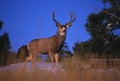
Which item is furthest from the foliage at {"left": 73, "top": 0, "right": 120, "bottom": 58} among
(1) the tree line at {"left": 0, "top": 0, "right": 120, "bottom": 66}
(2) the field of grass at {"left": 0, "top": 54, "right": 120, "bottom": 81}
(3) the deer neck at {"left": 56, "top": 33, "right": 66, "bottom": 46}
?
(2) the field of grass at {"left": 0, "top": 54, "right": 120, "bottom": 81}

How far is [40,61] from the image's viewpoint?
1216cm

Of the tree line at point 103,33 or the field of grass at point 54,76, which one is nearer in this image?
the field of grass at point 54,76

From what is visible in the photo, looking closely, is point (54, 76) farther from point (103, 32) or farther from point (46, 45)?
point (103, 32)

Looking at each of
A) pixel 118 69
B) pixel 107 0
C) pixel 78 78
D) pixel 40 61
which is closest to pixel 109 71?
pixel 118 69

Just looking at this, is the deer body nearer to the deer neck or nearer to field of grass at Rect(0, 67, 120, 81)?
the deer neck

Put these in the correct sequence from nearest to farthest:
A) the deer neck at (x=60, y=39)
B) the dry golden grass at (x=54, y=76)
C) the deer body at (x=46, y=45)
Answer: the dry golden grass at (x=54, y=76), the deer body at (x=46, y=45), the deer neck at (x=60, y=39)

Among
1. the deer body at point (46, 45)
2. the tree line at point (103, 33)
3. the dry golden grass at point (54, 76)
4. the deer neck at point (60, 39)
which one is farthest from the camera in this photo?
the tree line at point (103, 33)

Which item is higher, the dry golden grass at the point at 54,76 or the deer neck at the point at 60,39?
the deer neck at the point at 60,39

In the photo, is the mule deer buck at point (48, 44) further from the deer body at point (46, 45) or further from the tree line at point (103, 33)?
the tree line at point (103, 33)

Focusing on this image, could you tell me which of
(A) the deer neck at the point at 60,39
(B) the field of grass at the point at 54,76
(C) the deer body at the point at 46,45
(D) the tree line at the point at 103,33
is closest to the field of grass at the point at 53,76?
(B) the field of grass at the point at 54,76

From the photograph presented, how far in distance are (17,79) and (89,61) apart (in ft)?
12.2

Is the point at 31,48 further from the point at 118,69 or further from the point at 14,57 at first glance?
the point at 118,69

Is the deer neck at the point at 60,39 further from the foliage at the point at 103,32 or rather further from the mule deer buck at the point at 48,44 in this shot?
the foliage at the point at 103,32

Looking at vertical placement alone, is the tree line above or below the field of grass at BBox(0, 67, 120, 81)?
above
